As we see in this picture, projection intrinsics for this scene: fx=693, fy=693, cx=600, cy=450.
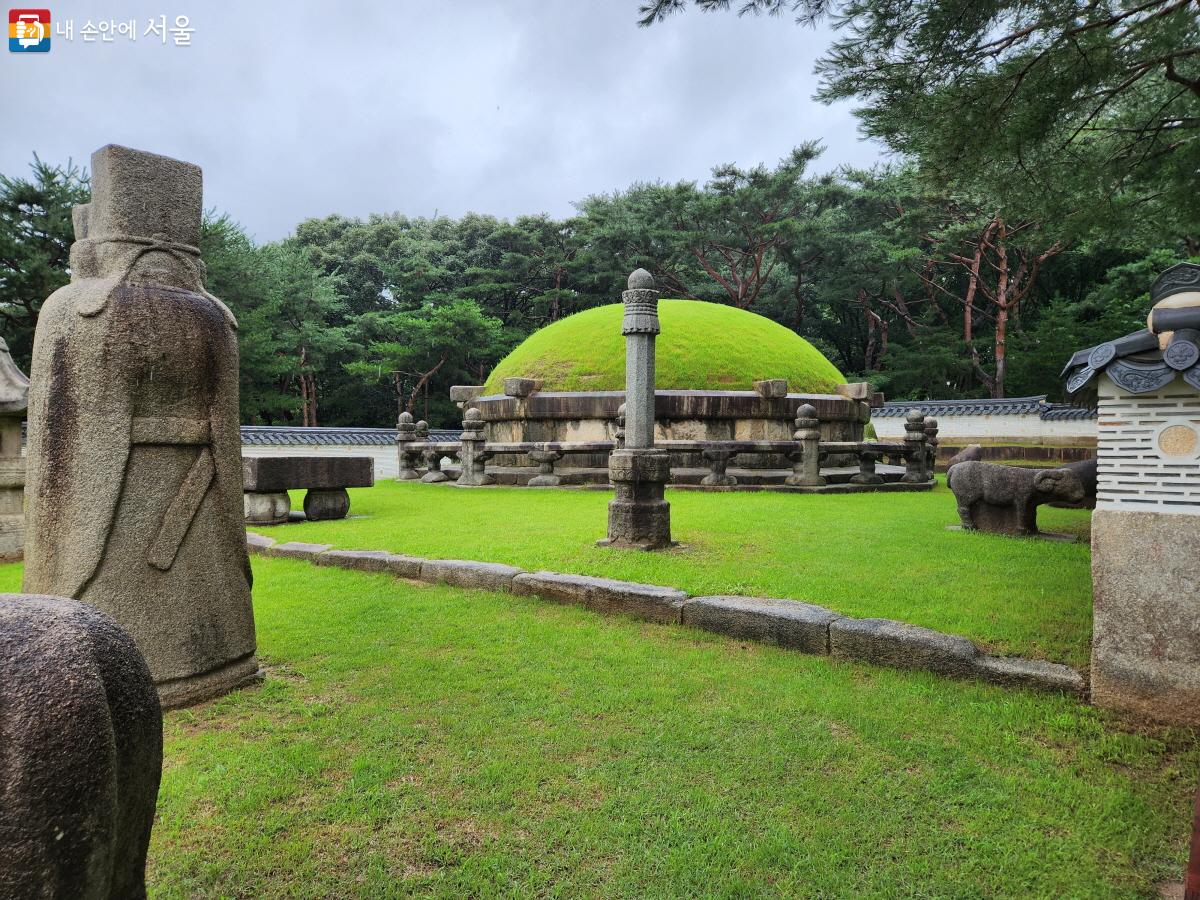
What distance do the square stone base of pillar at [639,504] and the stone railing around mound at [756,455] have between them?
178 inches

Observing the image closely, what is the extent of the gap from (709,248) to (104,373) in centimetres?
2510

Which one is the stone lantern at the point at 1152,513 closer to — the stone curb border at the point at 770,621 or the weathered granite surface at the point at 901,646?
the stone curb border at the point at 770,621

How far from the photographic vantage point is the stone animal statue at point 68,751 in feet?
3.04

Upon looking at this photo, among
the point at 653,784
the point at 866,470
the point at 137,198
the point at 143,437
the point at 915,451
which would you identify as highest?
the point at 137,198

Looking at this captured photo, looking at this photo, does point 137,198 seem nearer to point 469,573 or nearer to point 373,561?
point 469,573

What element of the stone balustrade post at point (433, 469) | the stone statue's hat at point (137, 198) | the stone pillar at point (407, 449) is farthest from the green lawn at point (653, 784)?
the stone pillar at point (407, 449)

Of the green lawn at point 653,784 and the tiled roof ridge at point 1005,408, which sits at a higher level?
the tiled roof ridge at point 1005,408

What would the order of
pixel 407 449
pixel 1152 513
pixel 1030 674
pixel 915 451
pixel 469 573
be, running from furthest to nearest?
pixel 407 449 < pixel 915 451 < pixel 469 573 < pixel 1030 674 < pixel 1152 513

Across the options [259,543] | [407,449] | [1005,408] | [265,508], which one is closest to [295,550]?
[259,543]

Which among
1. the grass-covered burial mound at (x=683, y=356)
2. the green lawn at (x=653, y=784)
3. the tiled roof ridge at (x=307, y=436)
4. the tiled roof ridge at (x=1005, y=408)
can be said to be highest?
the grass-covered burial mound at (x=683, y=356)

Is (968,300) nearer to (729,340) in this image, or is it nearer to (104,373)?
(729,340)

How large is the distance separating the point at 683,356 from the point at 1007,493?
27.0 feet

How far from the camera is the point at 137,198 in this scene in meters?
2.71

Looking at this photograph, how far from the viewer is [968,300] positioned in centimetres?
2261
